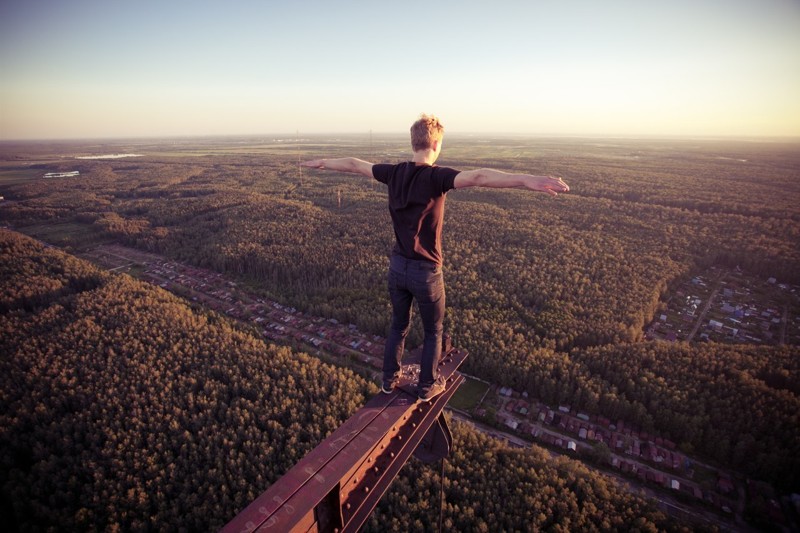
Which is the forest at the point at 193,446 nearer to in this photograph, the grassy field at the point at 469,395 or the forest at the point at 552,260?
the grassy field at the point at 469,395

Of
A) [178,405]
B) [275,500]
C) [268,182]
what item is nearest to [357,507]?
[275,500]

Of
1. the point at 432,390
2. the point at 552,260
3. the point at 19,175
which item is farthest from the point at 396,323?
the point at 19,175

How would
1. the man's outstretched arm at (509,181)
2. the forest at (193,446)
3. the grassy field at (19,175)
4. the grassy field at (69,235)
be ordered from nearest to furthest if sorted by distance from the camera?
the man's outstretched arm at (509,181) → the forest at (193,446) → the grassy field at (69,235) → the grassy field at (19,175)

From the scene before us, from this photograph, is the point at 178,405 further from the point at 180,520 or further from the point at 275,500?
the point at 275,500

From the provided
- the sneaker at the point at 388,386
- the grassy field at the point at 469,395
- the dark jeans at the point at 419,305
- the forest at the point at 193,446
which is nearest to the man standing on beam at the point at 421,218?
the dark jeans at the point at 419,305

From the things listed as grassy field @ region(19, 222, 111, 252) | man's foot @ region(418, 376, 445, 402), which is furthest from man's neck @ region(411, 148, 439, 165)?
grassy field @ region(19, 222, 111, 252)

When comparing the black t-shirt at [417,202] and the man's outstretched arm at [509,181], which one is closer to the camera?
the man's outstretched arm at [509,181]

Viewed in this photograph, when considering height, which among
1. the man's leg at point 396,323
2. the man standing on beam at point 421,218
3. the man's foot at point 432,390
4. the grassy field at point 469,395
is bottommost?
the grassy field at point 469,395
